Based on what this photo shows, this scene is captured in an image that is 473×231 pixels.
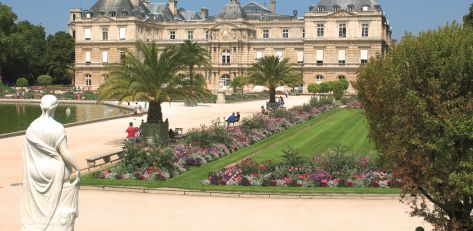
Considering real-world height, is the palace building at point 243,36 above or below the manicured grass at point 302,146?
above

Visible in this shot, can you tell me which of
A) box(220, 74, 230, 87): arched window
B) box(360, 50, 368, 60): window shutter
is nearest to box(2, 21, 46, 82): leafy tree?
box(220, 74, 230, 87): arched window

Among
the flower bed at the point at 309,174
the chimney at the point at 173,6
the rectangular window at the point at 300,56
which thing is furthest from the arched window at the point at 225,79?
the flower bed at the point at 309,174

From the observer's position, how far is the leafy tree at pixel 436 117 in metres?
10.1

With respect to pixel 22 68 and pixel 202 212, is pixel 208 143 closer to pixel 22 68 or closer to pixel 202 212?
pixel 202 212

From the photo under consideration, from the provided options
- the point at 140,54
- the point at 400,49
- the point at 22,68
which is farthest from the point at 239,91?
the point at 400,49

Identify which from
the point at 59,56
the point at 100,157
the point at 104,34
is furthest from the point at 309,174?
the point at 59,56

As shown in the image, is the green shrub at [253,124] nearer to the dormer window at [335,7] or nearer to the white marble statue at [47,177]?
the white marble statue at [47,177]

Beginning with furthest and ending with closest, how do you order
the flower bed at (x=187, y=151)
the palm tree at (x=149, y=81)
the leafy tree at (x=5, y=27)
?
the leafy tree at (x=5, y=27), the palm tree at (x=149, y=81), the flower bed at (x=187, y=151)

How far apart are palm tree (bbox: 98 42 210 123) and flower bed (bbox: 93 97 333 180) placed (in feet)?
9.21

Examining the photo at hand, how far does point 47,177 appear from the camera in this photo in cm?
775

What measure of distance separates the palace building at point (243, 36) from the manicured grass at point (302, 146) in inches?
1558

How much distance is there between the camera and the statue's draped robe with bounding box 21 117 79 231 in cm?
773

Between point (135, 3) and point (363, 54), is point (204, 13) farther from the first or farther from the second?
point (363, 54)

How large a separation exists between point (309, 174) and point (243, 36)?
7116 cm
